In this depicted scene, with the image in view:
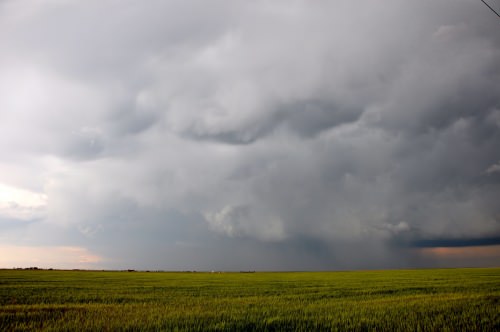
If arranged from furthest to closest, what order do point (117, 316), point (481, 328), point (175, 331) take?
point (117, 316)
point (481, 328)
point (175, 331)

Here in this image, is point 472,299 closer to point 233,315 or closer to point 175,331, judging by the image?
point 233,315

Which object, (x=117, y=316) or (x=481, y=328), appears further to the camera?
(x=117, y=316)

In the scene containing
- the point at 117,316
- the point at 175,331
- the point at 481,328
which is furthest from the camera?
the point at 117,316

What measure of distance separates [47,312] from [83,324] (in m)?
4.03

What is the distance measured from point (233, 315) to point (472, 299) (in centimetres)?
1327

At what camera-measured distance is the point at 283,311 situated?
1325cm

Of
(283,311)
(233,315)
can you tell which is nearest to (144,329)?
(233,315)

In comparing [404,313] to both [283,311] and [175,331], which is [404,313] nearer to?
[283,311]

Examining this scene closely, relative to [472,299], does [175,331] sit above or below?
above

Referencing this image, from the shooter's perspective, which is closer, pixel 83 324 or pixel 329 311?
pixel 83 324

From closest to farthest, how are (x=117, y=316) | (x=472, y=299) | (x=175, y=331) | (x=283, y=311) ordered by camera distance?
1. (x=175, y=331)
2. (x=117, y=316)
3. (x=283, y=311)
4. (x=472, y=299)

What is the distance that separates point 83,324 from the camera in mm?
10766

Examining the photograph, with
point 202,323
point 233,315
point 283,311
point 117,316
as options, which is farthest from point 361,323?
point 117,316

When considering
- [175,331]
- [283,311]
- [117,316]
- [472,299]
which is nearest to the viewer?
[175,331]
